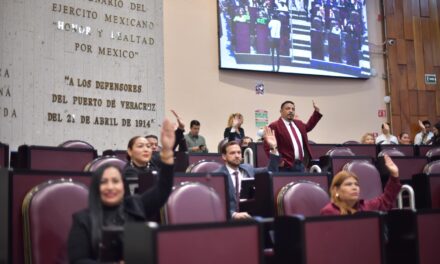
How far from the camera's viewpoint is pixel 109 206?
232 cm

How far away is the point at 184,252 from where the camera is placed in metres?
1.94

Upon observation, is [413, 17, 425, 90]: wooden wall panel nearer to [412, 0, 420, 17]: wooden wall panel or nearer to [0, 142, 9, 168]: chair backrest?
[412, 0, 420, 17]: wooden wall panel

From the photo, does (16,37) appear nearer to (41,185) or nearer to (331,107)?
(41,185)

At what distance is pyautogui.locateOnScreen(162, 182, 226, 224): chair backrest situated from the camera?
8.95 feet

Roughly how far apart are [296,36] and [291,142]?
3.75 meters

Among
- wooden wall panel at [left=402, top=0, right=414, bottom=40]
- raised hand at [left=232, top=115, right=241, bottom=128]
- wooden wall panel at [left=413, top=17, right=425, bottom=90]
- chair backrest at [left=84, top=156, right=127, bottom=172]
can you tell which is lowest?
chair backrest at [left=84, top=156, right=127, bottom=172]

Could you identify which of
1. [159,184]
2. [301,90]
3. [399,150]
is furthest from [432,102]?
[159,184]

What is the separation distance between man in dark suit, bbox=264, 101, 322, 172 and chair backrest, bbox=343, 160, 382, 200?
861 mm

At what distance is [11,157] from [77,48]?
2.17 m

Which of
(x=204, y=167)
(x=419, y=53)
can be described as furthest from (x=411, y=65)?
(x=204, y=167)

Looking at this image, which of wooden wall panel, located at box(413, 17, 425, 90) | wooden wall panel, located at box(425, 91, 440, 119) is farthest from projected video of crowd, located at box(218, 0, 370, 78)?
wooden wall panel, located at box(425, 91, 440, 119)

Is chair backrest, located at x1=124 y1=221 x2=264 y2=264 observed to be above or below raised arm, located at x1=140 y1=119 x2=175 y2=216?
below

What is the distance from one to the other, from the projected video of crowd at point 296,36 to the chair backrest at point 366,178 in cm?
407

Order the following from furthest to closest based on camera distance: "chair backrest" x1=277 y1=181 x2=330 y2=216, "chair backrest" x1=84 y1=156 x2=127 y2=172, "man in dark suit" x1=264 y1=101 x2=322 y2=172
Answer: "man in dark suit" x1=264 y1=101 x2=322 y2=172 < "chair backrest" x1=84 y1=156 x2=127 y2=172 < "chair backrest" x1=277 y1=181 x2=330 y2=216
